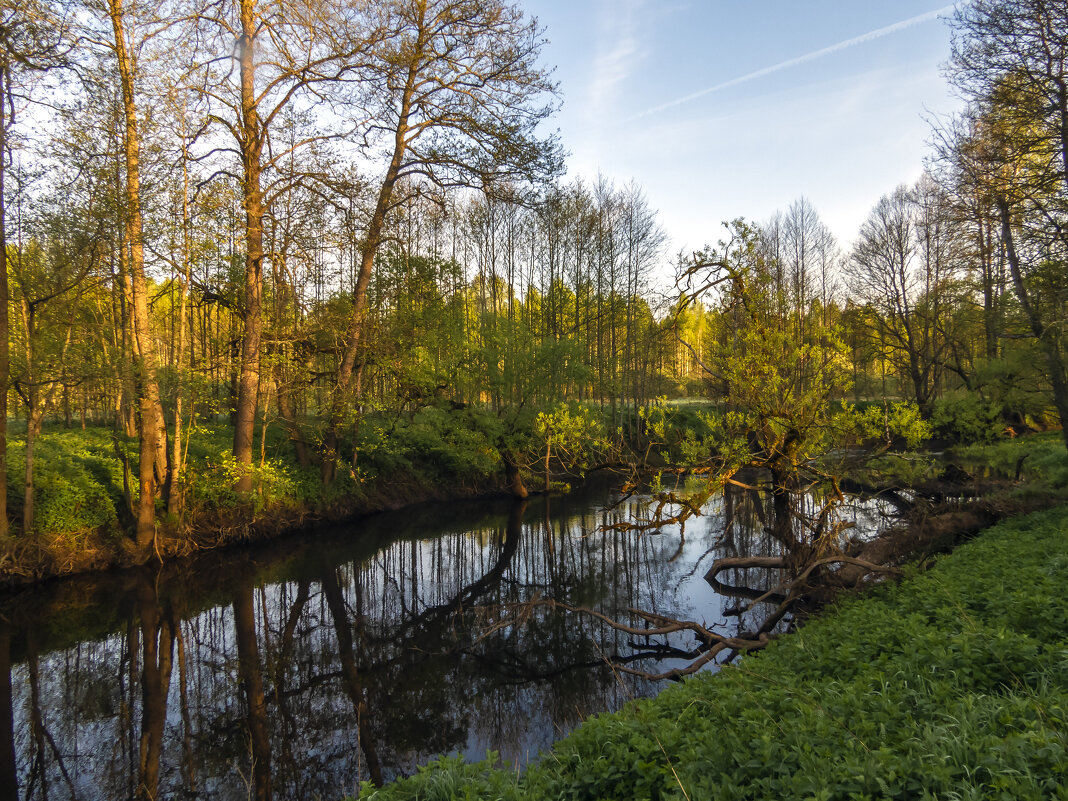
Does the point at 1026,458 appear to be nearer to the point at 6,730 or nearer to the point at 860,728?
the point at 860,728

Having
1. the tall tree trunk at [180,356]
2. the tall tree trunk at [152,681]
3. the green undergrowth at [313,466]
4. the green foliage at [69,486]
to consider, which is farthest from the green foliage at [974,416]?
the green foliage at [69,486]

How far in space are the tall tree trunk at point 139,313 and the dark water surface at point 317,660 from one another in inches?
64.3

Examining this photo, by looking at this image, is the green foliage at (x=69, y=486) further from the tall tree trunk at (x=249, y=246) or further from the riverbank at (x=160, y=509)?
the tall tree trunk at (x=249, y=246)

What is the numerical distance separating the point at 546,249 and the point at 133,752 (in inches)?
1060

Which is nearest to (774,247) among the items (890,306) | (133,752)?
(890,306)

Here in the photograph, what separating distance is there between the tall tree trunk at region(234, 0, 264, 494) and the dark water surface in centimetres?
295

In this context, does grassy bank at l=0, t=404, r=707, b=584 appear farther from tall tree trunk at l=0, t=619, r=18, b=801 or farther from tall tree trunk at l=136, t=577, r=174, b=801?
tall tree trunk at l=0, t=619, r=18, b=801

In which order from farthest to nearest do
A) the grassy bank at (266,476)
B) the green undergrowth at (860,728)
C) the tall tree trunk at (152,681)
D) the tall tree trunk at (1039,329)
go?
1. the tall tree trunk at (1039,329)
2. the grassy bank at (266,476)
3. the tall tree trunk at (152,681)
4. the green undergrowth at (860,728)

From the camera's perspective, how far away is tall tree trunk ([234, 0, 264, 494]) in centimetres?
1278

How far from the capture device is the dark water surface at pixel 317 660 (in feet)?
19.6

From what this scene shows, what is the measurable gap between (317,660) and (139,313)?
26.7 feet

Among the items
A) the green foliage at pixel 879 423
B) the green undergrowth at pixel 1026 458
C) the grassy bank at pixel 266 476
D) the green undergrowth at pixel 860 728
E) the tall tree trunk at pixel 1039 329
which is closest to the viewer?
the green undergrowth at pixel 860 728

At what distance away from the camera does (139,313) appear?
11.4 m

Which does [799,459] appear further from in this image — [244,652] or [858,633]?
[244,652]
